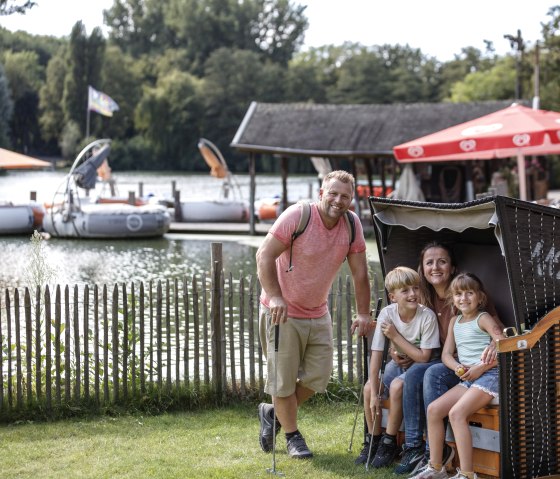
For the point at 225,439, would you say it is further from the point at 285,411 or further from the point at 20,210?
the point at 20,210

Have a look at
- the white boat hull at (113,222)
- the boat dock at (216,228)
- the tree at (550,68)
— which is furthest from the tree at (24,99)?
the white boat hull at (113,222)

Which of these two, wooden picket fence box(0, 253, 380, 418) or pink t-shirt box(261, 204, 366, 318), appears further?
wooden picket fence box(0, 253, 380, 418)

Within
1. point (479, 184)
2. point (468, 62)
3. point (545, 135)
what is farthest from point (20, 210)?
point (468, 62)

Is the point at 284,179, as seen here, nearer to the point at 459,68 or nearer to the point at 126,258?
the point at 126,258

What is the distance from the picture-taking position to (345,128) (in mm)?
29688

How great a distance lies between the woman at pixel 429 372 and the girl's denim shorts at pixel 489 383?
69 millimetres

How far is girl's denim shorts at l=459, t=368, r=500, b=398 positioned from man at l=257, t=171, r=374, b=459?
91 centimetres

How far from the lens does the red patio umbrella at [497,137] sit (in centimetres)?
1292

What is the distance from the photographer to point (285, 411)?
626cm

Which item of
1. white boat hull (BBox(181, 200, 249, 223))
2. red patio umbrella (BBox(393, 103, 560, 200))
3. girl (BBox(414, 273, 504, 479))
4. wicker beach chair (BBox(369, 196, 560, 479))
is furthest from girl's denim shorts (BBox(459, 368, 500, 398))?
white boat hull (BBox(181, 200, 249, 223))

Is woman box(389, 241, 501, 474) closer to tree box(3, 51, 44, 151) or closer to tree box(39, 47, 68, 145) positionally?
tree box(39, 47, 68, 145)

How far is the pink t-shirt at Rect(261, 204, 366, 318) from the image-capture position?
600cm

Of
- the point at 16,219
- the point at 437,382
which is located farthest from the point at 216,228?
the point at 437,382

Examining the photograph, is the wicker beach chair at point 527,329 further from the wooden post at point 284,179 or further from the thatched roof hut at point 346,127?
the wooden post at point 284,179
